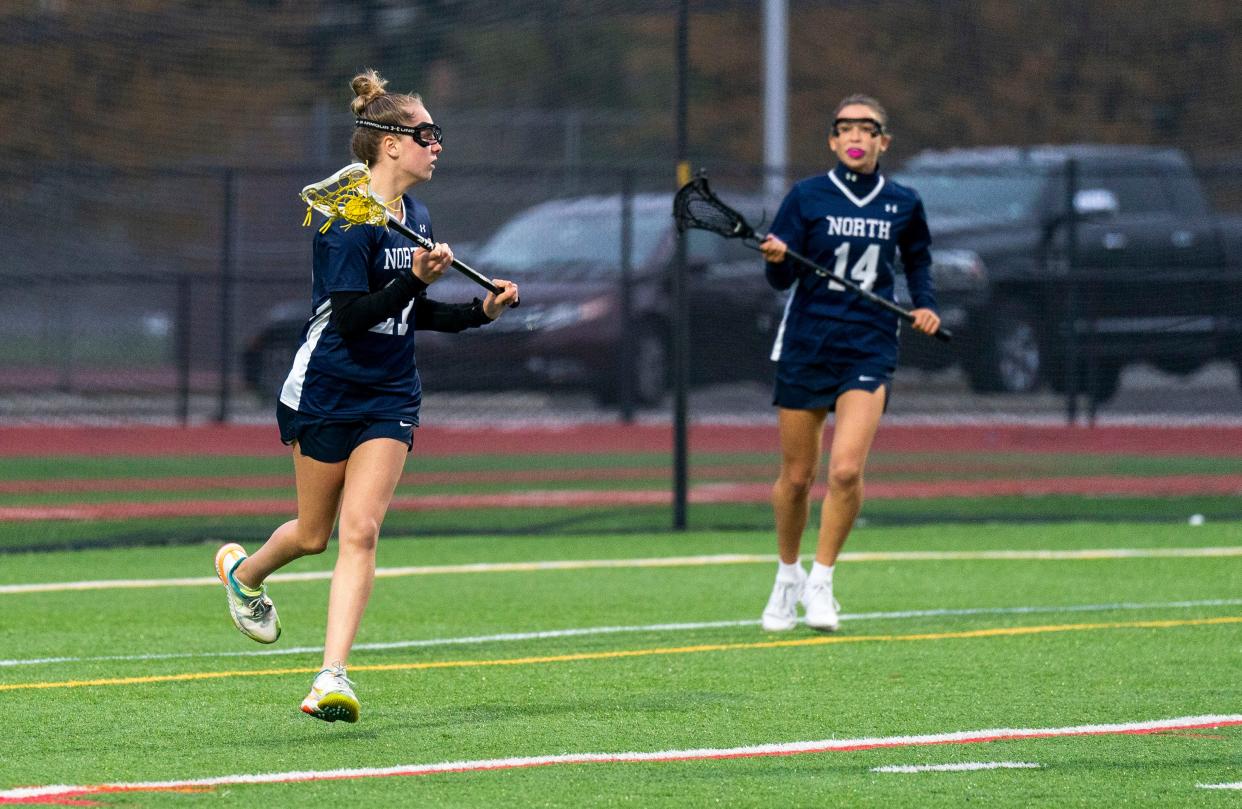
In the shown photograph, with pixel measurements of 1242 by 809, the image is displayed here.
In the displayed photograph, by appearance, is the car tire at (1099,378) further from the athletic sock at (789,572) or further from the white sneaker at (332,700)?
the white sneaker at (332,700)

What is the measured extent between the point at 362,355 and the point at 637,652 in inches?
80.8

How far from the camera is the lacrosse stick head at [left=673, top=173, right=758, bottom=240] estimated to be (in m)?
9.35

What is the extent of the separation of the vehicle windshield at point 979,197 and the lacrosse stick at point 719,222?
7.10 m

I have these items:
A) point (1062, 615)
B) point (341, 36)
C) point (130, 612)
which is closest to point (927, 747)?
point (1062, 615)

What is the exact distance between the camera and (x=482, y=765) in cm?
591

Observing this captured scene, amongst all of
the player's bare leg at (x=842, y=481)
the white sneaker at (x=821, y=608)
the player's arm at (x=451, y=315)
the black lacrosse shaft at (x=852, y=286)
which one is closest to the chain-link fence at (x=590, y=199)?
the black lacrosse shaft at (x=852, y=286)

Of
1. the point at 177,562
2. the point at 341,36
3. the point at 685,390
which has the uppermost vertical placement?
the point at 341,36

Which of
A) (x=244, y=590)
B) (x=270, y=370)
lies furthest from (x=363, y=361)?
Answer: (x=270, y=370)

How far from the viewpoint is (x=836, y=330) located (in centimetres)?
894

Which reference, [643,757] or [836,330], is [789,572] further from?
[643,757]

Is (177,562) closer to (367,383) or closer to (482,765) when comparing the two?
(367,383)

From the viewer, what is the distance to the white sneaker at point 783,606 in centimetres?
879

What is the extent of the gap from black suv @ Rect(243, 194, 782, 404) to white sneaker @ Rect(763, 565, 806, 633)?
6.91m

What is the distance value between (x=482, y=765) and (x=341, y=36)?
28.2 ft
